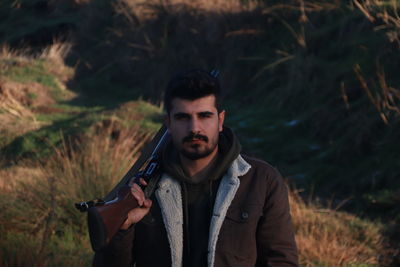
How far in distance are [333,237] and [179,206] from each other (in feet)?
12.2

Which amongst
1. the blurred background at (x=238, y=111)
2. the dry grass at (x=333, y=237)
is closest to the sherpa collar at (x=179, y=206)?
the blurred background at (x=238, y=111)

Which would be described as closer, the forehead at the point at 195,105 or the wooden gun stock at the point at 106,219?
the wooden gun stock at the point at 106,219

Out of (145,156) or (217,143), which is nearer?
(217,143)

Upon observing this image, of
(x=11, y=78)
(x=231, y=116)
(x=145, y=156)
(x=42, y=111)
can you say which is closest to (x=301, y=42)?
(x=231, y=116)

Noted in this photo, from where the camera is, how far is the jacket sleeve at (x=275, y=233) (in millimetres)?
3332

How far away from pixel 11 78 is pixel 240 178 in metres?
14.0

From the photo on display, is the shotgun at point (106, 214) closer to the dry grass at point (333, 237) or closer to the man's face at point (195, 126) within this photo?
the man's face at point (195, 126)

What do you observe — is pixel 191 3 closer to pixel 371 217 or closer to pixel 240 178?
pixel 371 217

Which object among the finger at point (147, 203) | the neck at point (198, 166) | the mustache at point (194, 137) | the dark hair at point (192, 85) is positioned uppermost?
the dark hair at point (192, 85)

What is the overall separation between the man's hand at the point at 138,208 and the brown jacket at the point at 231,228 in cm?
10

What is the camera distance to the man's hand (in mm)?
3150

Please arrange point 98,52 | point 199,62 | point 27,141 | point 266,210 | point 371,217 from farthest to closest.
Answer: point 98,52, point 199,62, point 27,141, point 371,217, point 266,210

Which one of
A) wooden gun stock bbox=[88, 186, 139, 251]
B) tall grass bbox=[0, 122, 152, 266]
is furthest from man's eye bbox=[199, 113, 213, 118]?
tall grass bbox=[0, 122, 152, 266]

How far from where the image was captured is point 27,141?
11086mm
